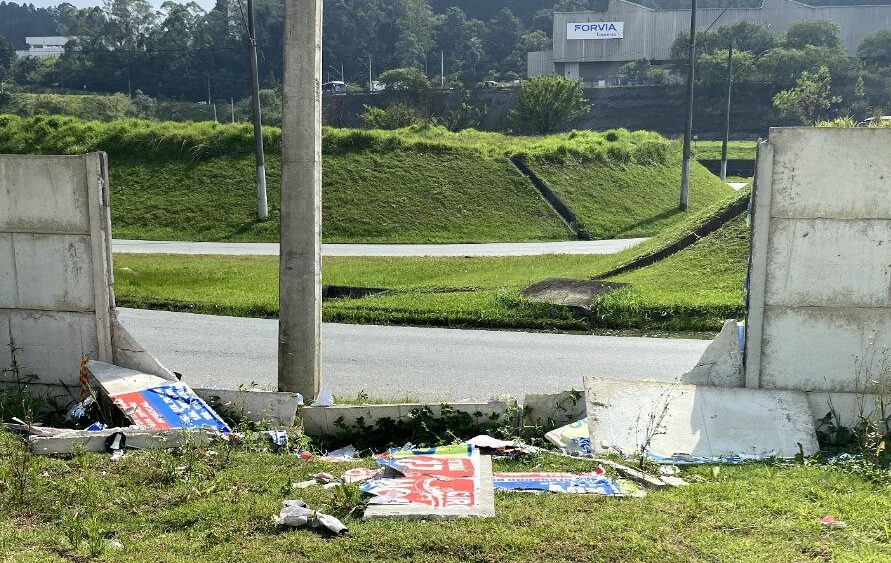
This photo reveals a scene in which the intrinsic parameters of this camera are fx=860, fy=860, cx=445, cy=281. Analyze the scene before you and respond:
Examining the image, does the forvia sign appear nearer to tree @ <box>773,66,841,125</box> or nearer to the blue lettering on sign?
the blue lettering on sign

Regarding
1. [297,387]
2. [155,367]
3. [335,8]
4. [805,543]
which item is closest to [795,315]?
[805,543]

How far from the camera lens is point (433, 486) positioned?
5.11 metres

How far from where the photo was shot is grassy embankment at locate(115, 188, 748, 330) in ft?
40.7

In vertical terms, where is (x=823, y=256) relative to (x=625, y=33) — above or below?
below

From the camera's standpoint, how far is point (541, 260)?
69.9 ft

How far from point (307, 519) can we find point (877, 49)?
106419mm

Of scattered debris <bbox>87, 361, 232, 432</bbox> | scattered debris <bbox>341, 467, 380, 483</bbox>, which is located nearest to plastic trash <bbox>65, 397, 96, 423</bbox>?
scattered debris <bbox>87, 361, 232, 432</bbox>

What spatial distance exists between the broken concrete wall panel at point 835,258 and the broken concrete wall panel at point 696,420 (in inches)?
33.8

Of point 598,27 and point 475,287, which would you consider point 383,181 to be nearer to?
point 475,287

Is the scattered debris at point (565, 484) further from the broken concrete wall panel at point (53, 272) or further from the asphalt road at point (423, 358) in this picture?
the broken concrete wall panel at point (53, 272)

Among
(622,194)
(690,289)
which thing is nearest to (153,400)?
(690,289)

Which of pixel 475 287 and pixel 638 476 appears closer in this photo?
pixel 638 476

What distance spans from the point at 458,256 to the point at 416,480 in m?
16.9

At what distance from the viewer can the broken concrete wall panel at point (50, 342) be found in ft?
24.2
